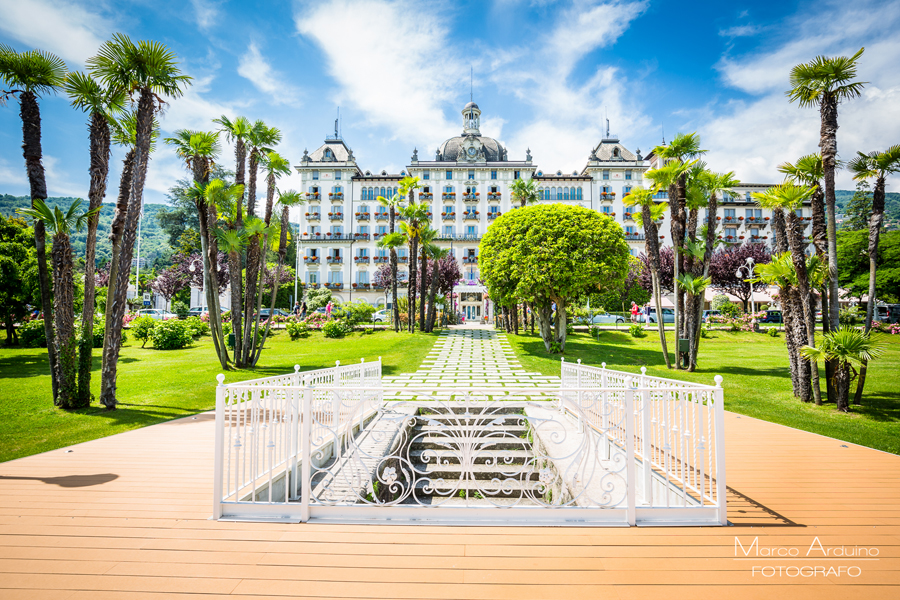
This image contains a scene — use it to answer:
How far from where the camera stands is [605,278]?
16.5 metres

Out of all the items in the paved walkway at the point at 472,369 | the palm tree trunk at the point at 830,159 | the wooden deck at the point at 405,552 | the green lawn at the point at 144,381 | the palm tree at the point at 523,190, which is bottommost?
the paved walkway at the point at 472,369

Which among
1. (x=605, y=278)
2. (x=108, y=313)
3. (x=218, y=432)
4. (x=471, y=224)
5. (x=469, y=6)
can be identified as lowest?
(x=218, y=432)

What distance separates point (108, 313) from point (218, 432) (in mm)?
7091

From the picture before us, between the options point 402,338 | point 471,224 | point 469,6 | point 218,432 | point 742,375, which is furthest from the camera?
point 471,224

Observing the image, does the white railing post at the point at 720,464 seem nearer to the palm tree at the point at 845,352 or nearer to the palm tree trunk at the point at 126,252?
the palm tree at the point at 845,352

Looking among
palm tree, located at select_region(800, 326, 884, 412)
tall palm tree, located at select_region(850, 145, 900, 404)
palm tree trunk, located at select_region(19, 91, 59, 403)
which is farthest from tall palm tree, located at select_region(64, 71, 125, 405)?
tall palm tree, located at select_region(850, 145, 900, 404)

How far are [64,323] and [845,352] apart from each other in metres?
15.8

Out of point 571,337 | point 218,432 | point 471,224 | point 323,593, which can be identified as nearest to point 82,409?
point 218,432

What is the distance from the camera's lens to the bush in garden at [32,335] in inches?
715

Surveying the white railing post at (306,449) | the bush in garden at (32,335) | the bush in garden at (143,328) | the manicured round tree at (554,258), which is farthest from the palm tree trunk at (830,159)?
the bush in garden at (32,335)

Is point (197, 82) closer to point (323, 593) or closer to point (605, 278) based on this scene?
point (323, 593)

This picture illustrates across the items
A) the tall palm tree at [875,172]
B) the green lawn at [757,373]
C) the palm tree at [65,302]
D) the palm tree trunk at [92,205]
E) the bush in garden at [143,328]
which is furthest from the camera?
the bush in garden at [143,328]

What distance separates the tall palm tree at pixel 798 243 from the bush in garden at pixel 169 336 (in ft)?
78.4

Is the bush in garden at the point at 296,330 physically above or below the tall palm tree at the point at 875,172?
below
